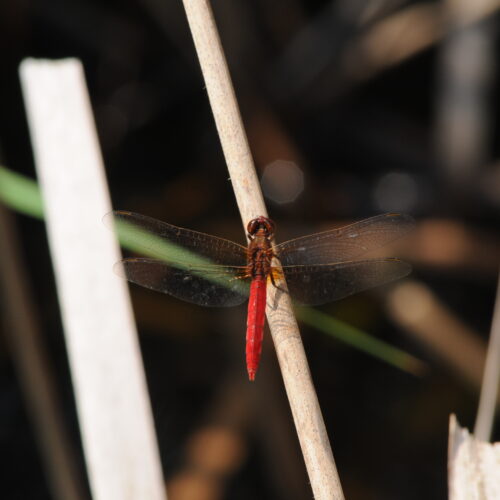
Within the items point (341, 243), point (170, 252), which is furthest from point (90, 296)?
point (341, 243)

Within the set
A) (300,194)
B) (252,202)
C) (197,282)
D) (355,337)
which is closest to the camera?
(252,202)

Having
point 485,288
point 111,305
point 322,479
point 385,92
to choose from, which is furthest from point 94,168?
point 385,92

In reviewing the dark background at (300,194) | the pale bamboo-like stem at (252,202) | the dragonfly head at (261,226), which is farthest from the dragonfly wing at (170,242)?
the dark background at (300,194)

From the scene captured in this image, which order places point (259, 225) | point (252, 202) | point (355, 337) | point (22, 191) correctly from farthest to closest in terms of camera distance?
point (22, 191), point (355, 337), point (259, 225), point (252, 202)

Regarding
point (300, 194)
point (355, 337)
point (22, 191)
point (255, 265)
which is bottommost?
point (355, 337)

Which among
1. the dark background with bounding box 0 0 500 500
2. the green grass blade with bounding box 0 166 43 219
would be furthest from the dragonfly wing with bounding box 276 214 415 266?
the dark background with bounding box 0 0 500 500

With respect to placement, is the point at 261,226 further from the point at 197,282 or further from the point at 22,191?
the point at 22,191

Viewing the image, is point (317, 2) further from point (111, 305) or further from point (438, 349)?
point (111, 305)
